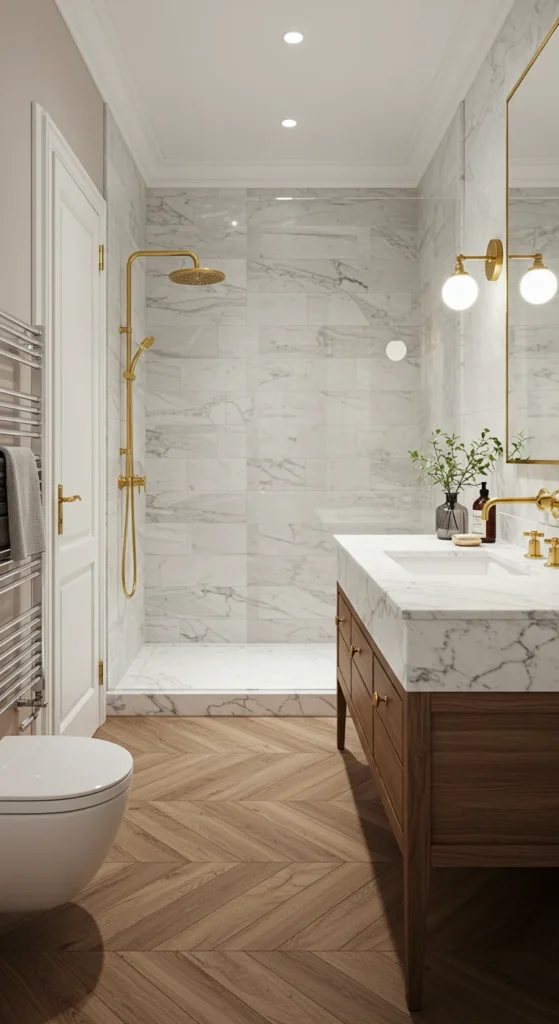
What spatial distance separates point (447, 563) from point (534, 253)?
0.95 metres

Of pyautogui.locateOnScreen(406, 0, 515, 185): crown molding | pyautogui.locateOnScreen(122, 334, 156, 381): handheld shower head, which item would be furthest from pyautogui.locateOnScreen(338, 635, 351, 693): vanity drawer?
pyautogui.locateOnScreen(406, 0, 515, 185): crown molding

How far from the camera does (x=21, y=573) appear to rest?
2104 millimetres

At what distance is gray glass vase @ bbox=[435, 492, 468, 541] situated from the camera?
2549 millimetres

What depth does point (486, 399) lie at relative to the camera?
277cm

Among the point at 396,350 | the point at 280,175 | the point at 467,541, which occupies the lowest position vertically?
the point at 467,541

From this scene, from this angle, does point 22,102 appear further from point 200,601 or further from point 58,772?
point 200,601

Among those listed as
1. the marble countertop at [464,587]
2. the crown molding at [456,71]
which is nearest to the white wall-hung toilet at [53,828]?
the marble countertop at [464,587]

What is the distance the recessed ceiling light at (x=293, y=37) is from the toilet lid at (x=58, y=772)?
257 cm

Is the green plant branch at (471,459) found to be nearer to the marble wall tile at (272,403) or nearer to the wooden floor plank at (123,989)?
the marble wall tile at (272,403)

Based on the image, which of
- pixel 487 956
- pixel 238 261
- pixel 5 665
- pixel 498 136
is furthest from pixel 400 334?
pixel 487 956

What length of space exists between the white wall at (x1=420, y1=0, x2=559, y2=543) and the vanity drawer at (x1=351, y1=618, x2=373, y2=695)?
630 mm

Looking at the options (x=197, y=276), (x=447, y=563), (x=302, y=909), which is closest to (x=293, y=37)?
(x=197, y=276)

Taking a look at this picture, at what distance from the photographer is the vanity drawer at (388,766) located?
4.98ft

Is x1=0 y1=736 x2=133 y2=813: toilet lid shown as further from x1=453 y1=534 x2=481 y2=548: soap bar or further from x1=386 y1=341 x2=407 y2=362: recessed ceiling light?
x1=386 y1=341 x2=407 y2=362: recessed ceiling light
